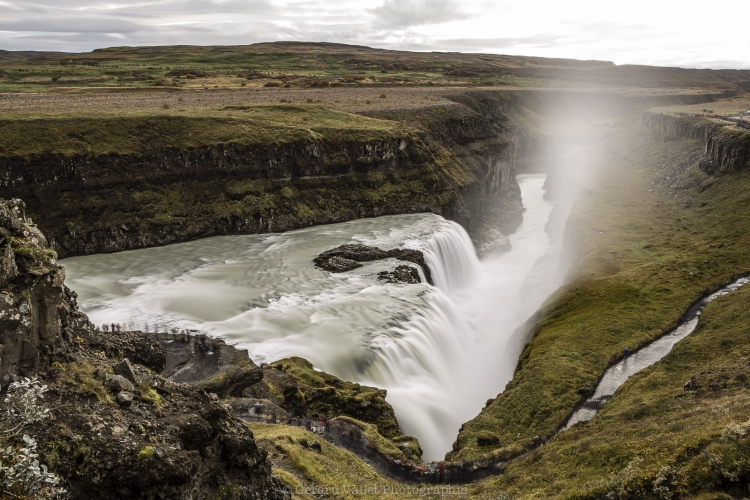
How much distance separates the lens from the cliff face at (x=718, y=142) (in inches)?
Answer: 3484

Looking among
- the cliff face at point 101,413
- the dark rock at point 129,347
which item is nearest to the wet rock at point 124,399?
the cliff face at point 101,413

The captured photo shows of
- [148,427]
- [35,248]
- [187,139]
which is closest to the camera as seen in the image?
[148,427]

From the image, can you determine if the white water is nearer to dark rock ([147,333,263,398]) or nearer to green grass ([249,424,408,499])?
dark rock ([147,333,263,398])

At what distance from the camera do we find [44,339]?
15367 mm

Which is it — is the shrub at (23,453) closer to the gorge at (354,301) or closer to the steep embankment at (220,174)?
the gorge at (354,301)

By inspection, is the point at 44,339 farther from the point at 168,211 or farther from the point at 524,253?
the point at 524,253

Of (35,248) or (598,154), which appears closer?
(35,248)

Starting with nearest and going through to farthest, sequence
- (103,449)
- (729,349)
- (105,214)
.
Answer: (103,449) < (729,349) < (105,214)

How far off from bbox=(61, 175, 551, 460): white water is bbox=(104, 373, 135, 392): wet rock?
22.6m

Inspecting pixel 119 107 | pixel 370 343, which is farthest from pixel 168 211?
pixel 370 343

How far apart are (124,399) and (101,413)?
66 centimetres

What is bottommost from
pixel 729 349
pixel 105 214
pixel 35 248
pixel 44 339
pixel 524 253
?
pixel 524 253

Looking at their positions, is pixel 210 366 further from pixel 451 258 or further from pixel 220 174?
pixel 451 258

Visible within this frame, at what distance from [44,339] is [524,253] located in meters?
78.3
